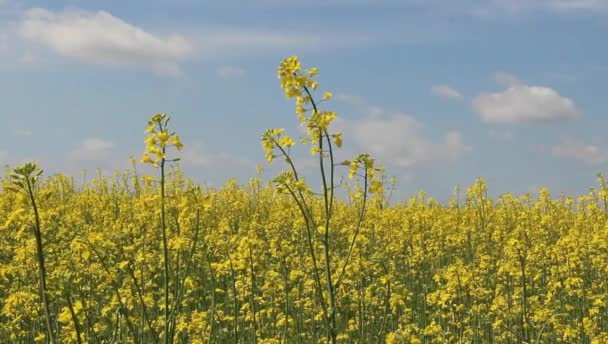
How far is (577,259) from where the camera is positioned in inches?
312

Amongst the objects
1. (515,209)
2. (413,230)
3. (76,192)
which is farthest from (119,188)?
(515,209)

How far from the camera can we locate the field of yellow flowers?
3635 mm

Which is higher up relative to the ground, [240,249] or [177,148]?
[177,148]

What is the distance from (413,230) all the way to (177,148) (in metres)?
10.3

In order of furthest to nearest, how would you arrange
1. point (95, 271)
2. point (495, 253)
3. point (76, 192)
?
1. point (76, 192)
2. point (495, 253)
3. point (95, 271)

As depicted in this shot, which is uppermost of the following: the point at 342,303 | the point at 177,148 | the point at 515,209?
the point at 515,209

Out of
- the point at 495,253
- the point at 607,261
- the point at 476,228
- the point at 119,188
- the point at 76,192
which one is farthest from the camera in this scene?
the point at 76,192

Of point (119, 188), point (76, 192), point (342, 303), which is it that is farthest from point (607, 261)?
point (76, 192)

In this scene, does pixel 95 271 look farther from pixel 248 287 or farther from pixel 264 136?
pixel 264 136

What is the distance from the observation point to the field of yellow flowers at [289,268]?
3635 mm

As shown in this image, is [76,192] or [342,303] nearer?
[342,303]

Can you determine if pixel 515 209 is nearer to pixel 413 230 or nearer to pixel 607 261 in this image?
pixel 413 230

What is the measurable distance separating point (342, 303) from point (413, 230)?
710cm

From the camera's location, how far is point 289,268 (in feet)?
27.3
